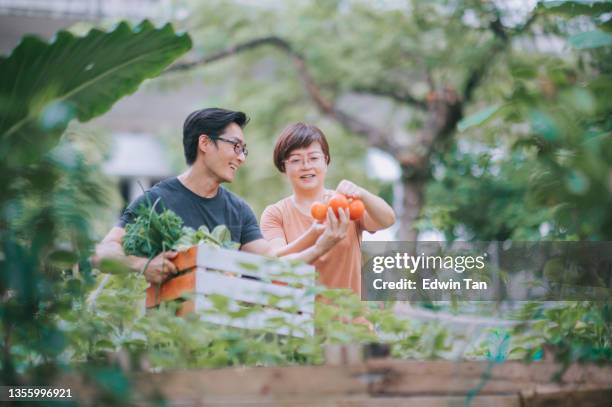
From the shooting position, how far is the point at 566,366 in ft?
6.48

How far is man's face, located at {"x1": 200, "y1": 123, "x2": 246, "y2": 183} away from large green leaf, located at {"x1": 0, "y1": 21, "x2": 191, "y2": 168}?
1.13 feet

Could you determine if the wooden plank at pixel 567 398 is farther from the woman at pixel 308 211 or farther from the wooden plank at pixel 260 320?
the woman at pixel 308 211

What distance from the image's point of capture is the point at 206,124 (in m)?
3.27

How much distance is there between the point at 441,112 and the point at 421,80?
1.01m

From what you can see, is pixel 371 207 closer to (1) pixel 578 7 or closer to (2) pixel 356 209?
(2) pixel 356 209

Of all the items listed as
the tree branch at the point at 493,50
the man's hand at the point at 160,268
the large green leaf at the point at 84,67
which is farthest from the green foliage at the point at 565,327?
the tree branch at the point at 493,50

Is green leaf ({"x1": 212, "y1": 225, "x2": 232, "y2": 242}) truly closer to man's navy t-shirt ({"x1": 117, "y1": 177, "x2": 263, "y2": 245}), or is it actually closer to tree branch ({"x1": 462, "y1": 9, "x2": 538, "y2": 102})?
man's navy t-shirt ({"x1": 117, "y1": 177, "x2": 263, "y2": 245})

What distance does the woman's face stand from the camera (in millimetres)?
3215

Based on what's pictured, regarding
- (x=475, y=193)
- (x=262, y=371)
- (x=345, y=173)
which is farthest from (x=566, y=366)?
(x=345, y=173)

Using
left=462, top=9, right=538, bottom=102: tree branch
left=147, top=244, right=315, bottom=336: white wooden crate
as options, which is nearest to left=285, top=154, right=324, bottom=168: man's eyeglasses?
left=147, top=244, right=315, bottom=336: white wooden crate

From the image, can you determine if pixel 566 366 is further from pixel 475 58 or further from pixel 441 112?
pixel 441 112

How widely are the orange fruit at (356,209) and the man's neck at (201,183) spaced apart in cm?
64

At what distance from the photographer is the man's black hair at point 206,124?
3.28 metres

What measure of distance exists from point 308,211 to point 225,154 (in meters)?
0.38
